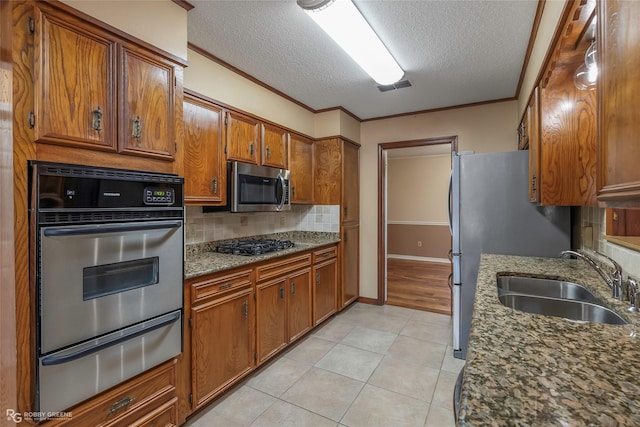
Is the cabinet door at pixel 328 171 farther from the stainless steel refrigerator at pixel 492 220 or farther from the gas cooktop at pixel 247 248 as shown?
the stainless steel refrigerator at pixel 492 220

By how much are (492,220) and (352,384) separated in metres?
1.74

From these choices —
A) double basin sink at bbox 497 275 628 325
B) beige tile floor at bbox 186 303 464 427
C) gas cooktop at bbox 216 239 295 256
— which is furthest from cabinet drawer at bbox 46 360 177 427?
double basin sink at bbox 497 275 628 325

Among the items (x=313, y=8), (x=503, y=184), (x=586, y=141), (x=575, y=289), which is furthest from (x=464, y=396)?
(x=503, y=184)

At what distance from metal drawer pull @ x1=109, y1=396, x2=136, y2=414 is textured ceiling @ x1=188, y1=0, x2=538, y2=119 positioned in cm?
216

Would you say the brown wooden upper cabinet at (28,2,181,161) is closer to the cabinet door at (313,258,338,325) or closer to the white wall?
the cabinet door at (313,258,338,325)

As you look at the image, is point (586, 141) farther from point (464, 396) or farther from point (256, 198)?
point (256, 198)

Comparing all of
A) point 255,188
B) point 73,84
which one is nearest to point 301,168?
point 255,188

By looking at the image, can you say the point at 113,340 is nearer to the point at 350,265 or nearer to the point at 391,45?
the point at 391,45

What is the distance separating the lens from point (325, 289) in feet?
10.8

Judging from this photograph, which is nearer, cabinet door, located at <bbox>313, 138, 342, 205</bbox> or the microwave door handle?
the microwave door handle

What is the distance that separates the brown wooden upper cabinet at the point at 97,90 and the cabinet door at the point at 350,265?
2.47 metres

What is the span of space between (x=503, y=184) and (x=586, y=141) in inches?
33.6

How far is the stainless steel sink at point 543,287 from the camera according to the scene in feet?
5.09

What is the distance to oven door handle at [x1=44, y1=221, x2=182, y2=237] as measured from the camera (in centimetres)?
117
